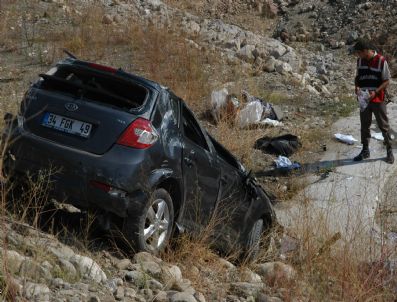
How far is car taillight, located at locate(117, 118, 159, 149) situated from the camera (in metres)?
5.21

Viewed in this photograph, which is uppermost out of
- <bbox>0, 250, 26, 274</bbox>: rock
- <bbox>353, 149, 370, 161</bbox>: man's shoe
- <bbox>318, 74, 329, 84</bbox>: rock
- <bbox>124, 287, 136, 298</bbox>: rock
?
<bbox>0, 250, 26, 274</bbox>: rock

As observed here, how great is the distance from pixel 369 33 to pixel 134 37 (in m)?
8.77

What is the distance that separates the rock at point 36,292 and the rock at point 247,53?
12686 millimetres

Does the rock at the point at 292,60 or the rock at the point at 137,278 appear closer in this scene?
the rock at the point at 137,278

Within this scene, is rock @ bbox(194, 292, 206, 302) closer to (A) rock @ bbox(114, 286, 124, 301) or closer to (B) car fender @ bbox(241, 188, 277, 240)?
(A) rock @ bbox(114, 286, 124, 301)

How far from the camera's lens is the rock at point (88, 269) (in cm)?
459

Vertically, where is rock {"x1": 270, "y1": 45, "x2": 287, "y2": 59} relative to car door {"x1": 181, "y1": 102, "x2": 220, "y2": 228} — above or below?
below

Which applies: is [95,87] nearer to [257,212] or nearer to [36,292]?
[36,292]

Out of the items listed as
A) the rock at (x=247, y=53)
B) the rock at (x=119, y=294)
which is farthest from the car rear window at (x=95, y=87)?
the rock at (x=247, y=53)

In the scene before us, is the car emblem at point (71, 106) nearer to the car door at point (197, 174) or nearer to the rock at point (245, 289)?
the car door at point (197, 174)

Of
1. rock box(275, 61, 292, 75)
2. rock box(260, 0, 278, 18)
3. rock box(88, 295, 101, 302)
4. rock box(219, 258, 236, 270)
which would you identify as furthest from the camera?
rock box(260, 0, 278, 18)

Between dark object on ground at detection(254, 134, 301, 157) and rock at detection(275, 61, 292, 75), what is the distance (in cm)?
440

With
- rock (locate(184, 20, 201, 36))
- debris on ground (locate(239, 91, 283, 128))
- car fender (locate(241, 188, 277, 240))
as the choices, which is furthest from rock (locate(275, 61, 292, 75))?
car fender (locate(241, 188, 277, 240))

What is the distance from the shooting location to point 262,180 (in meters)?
10.3
